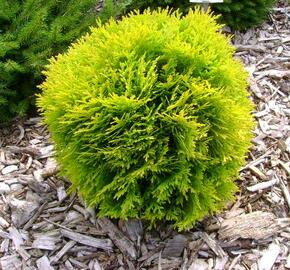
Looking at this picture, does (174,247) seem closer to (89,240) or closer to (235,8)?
(89,240)

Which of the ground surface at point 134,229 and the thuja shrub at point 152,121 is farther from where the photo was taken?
the ground surface at point 134,229

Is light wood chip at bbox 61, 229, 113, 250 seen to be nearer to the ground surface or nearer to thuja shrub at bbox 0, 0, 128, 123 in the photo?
the ground surface

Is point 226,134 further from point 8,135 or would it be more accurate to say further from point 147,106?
point 8,135

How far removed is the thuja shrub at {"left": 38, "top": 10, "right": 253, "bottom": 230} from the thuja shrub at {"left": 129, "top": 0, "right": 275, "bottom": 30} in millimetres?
1513

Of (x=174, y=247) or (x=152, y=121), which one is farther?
(x=174, y=247)

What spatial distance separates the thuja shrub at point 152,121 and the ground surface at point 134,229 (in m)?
0.24

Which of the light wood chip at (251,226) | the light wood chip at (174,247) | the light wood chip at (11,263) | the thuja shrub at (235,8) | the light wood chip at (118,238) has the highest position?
the thuja shrub at (235,8)

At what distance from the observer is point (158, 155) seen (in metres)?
2.21

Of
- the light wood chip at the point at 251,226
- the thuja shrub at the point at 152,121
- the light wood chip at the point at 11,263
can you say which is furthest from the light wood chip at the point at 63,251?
the light wood chip at the point at 251,226

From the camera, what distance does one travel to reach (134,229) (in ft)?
8.66

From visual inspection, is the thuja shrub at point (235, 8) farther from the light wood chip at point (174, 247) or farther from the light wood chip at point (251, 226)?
the light wood chip at point (174, 247)

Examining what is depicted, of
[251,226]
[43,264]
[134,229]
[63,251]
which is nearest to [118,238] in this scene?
[134,229]

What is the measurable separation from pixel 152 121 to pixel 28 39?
1.43 meters

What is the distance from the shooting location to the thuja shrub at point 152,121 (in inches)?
86.4
